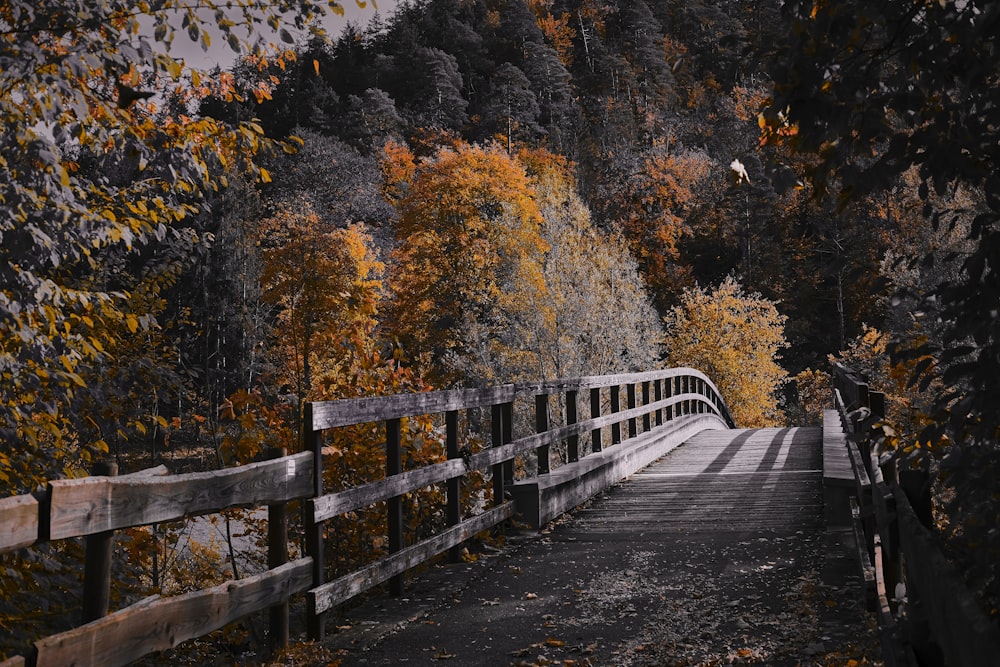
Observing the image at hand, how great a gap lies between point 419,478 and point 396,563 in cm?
61

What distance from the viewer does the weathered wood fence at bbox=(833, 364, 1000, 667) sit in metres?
1.83

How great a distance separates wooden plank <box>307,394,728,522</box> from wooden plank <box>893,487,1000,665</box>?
352 centimetres

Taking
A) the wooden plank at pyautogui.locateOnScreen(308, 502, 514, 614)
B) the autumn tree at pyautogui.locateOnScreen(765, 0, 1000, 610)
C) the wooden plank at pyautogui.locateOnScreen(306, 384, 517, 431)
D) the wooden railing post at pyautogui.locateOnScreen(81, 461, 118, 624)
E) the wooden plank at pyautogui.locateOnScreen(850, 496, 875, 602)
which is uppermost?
the autumn tree at pyautogui.locateOnScreen(765, 0, 1000, 610)

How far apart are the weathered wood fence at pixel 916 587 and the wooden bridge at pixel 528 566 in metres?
0.02

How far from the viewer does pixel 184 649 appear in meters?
8.40

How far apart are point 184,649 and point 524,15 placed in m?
90.1

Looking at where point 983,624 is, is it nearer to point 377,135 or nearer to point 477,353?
point 477,353

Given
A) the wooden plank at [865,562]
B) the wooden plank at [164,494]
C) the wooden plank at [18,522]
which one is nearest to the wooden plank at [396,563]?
the wooden plank at [164,494]

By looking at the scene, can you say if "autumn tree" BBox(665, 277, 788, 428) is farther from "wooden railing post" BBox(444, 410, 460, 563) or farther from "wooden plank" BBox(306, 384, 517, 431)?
"wooden railing post" BBox(444, 410, 460, 563)

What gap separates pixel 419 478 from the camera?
21.6 ft

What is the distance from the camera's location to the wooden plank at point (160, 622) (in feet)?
10.8

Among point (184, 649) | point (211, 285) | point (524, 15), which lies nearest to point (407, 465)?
point (184, 649)

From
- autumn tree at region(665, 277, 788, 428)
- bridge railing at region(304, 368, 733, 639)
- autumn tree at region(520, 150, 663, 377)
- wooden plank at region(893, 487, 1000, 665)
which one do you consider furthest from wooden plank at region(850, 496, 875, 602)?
autumn tree at region(665, 277, 788, 428)

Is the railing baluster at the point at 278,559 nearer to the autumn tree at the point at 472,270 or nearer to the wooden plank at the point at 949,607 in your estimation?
the wooden plank at the point at 949,607
